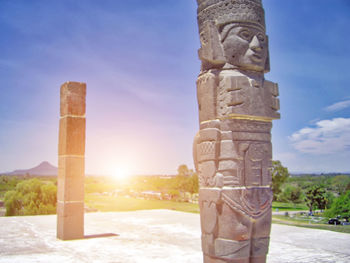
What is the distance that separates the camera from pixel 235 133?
4500 mm

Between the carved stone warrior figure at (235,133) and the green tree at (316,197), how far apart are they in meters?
11.7

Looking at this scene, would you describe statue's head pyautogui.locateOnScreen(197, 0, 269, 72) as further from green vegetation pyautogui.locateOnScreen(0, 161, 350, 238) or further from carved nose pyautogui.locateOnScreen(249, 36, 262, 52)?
green vegetation pyautogui.locateOnScreen(0, 161, 350, 238)

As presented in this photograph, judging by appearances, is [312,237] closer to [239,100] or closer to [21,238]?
[239,100]

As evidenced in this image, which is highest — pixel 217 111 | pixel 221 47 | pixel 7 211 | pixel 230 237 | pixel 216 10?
pixel 216 10

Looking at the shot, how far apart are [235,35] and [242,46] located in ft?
0.55

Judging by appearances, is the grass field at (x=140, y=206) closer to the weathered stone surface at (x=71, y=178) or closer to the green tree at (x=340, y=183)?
the green tree at (x=340, y=183)

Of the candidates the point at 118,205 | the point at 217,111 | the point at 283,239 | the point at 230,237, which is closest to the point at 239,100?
the point at 217,111

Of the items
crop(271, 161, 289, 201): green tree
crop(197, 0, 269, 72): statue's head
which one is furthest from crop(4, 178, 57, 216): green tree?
crop(197, 0, 269, 72): statue's head

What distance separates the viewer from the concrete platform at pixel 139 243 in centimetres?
706

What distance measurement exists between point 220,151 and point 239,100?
673mm

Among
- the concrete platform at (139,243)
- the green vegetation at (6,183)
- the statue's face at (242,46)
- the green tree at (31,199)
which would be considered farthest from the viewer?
the green vegetation at (6,183)

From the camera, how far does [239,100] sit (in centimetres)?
447

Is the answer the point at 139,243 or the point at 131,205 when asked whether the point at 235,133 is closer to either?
the point at 139,243

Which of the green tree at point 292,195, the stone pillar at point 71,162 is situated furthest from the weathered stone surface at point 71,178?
the green tree at point 292,195
